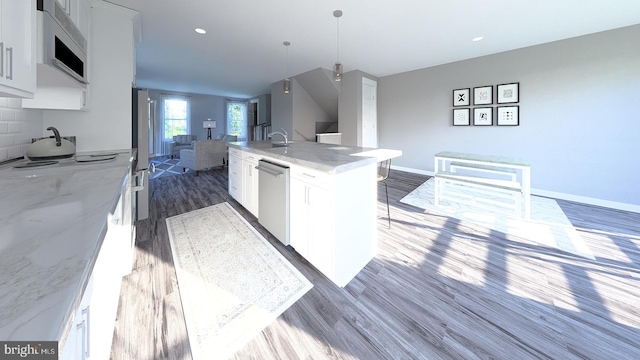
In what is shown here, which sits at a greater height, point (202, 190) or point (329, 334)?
point (202, 190)

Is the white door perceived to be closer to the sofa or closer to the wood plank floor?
the wood plank floor

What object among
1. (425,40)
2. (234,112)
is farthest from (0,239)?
(234,112)

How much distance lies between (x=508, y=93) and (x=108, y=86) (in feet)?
19.9

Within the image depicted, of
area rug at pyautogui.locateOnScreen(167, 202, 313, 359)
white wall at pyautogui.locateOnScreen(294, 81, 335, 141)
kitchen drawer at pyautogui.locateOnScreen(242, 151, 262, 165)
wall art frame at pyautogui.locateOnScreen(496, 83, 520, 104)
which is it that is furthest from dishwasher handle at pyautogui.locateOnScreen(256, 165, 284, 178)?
wall art frame at pyautogui.locateOnScreen(496, 83, 520, 104)

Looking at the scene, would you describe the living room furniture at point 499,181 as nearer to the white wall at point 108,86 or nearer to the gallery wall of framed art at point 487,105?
the gallery wall of framed art at point 487,105

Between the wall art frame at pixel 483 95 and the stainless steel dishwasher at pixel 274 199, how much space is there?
14.8 feet

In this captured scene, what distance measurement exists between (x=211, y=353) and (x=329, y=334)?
62cm

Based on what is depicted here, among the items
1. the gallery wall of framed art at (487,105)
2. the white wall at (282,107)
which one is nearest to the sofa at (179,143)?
the white wall at (282,107)

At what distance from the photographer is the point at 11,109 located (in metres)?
1.66

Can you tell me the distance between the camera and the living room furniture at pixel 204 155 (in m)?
5.41

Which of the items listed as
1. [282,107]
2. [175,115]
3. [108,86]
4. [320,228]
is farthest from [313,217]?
[175,115]

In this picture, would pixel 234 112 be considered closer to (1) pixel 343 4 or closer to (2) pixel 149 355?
(1) pixel 343 4

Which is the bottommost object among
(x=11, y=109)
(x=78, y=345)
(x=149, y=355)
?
(x=149, y=355)

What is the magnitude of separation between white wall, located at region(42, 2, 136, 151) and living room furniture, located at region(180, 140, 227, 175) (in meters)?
2.75
